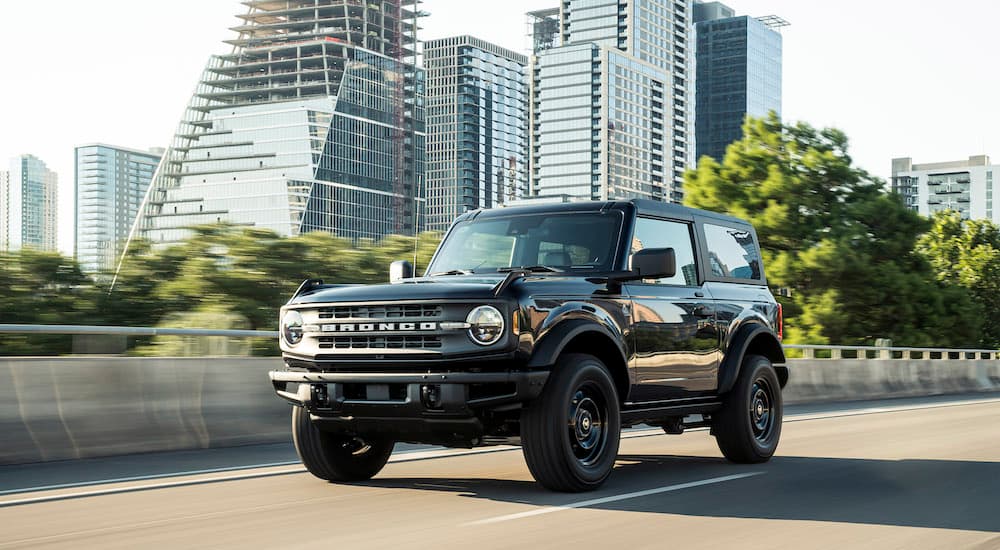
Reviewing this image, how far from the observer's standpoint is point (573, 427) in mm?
8109

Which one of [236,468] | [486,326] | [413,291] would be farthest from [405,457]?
[486,326]

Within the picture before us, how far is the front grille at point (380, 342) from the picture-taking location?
304 inches

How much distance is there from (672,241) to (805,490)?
2.30 m

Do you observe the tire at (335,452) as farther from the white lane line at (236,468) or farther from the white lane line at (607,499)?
the white lane line at (607,499)

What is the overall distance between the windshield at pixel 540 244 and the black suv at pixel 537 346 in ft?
0.04

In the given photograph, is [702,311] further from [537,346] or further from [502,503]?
[502,503]

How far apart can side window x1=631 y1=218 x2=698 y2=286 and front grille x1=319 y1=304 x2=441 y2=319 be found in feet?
6.68

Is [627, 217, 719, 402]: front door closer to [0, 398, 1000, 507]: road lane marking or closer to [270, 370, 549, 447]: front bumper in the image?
[0, 398, 1000, 507]: road lane marking

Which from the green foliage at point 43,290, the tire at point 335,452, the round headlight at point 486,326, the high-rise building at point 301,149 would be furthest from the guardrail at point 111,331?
the high-rise building at point 301,149

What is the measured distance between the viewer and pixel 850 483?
9258mm

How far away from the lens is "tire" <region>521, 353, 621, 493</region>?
782 cm

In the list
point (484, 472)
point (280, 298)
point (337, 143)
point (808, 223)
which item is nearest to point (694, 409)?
point (484, 472)

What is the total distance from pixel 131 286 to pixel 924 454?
1508 centimetres

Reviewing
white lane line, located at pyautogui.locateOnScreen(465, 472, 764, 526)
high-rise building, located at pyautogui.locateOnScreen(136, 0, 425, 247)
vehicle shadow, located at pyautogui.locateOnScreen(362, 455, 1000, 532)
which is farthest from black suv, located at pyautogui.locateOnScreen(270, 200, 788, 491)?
high-rise building, located at pyautogui.locateOnScreen(136, 0, 425, 247)
